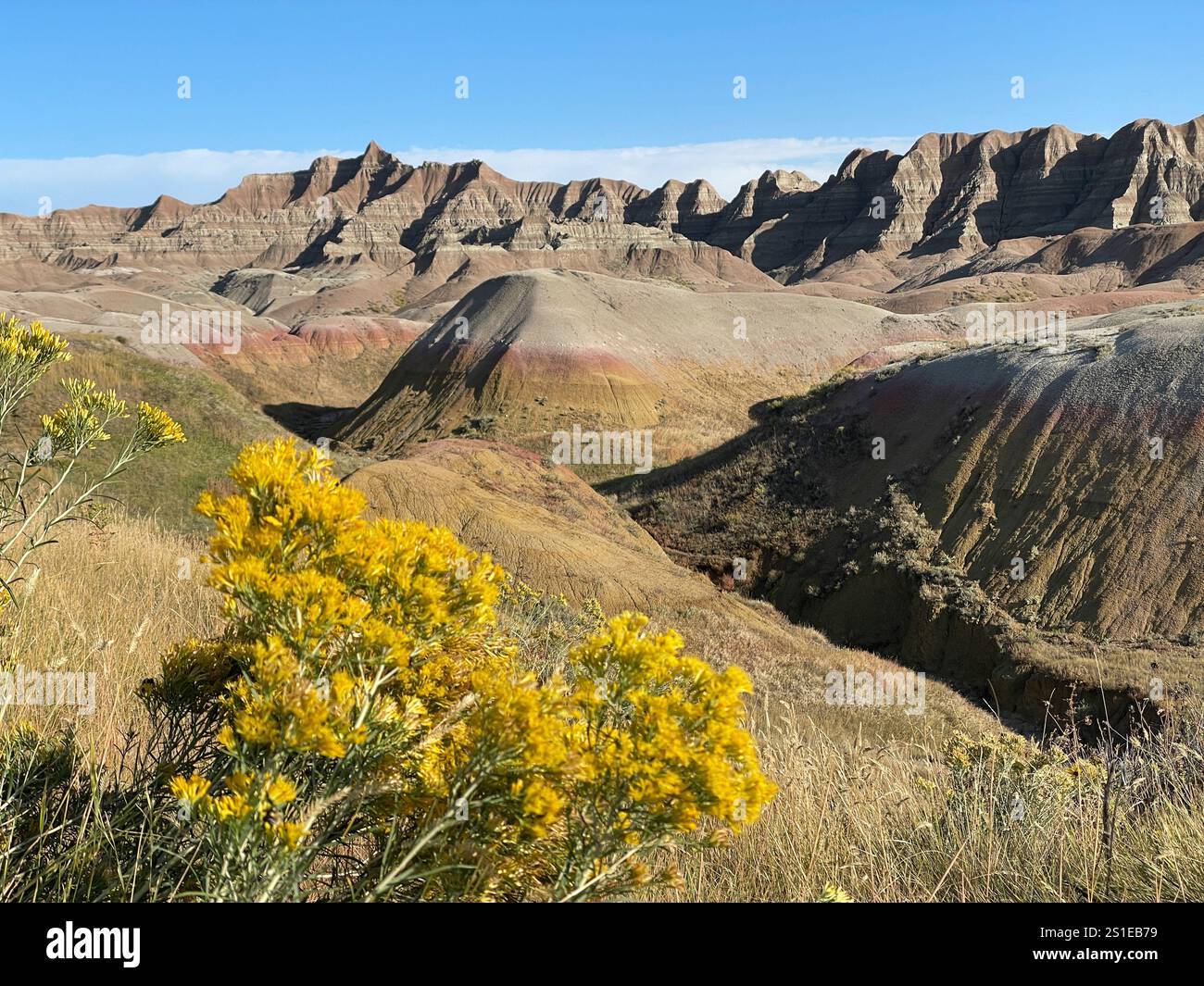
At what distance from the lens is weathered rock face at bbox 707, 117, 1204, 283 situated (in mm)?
122875

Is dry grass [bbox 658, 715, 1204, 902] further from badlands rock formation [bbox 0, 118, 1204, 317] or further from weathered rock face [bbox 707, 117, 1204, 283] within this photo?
weathered rock face [bbox 707, 117, 1204, 283]

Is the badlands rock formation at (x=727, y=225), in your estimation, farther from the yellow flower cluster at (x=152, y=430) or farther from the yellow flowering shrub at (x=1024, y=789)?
the yellow flower cluster at (x=152, y=430)

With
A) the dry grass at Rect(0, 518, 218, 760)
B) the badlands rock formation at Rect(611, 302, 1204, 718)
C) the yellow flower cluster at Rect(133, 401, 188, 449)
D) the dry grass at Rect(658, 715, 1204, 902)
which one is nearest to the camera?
the dry grass at Rect(658, 715, 1204, 902)

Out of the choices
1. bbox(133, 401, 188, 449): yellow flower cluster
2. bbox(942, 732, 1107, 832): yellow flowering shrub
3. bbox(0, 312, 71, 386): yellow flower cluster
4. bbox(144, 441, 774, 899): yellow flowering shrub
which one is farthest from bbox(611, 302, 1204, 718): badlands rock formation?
bbox(0, 312, 71, 386): yellow flower cluster

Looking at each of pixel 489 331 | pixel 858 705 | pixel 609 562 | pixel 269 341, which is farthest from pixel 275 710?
pixel 269 341

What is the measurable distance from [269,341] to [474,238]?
8816 centimetres

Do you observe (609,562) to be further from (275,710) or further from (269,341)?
(269,341)

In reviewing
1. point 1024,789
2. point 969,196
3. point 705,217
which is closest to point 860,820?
point 1024,789

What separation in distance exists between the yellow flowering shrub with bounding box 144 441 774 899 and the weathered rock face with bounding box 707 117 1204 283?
14045cm

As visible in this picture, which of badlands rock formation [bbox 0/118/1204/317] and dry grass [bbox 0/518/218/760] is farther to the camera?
badlands rock formation [bbox 0/118/1204/317]

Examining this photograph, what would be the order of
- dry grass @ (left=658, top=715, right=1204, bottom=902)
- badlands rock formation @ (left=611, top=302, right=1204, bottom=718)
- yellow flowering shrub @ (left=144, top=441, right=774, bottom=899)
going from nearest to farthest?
1. yellow flowering shrub @ (left=144, top=441, right=774, bottom=899)
2. dry grass @ (left=658, top=715, right=1204, bottom=902)
3. badlands rock formation @ (left=611, top=302, right=1204, bottom=718)

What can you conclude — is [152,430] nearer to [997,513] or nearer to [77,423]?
[77,423]

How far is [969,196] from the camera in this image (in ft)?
461

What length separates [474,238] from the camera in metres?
151
